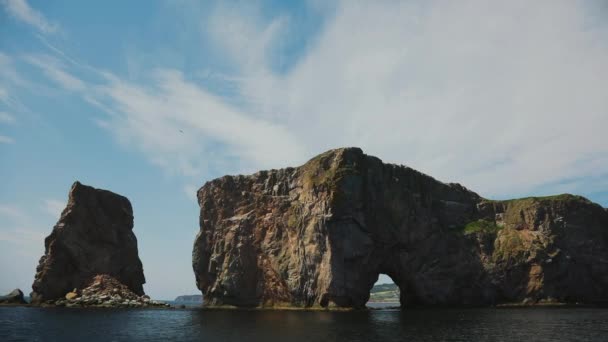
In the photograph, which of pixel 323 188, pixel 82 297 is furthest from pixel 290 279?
pixel 82 297

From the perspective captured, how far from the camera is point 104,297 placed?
108 meters

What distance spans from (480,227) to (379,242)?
3022 cm

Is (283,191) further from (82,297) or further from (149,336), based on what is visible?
(149,336)

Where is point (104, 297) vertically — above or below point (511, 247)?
below

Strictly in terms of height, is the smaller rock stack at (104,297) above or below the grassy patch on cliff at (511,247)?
below

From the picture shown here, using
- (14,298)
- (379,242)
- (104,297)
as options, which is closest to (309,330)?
(379,242)

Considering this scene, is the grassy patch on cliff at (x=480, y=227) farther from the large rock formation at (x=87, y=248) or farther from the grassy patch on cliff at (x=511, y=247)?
the large rock formation at (x=87, y=248)

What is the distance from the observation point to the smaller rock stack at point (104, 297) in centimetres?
10588

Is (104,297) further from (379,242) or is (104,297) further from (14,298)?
(379,242)

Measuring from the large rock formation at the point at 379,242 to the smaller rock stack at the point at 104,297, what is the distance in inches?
638

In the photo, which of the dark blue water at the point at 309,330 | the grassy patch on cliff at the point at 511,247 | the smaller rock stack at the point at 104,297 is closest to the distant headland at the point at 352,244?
the grassy patch on cliff at the point at 511,247

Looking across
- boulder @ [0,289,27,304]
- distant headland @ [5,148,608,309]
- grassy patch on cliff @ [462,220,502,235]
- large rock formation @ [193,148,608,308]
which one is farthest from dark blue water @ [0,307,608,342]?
boulder @ [0,289,27,304]

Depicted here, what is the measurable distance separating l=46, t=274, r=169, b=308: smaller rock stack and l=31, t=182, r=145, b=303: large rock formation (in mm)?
2661

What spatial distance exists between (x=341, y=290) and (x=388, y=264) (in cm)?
2004
